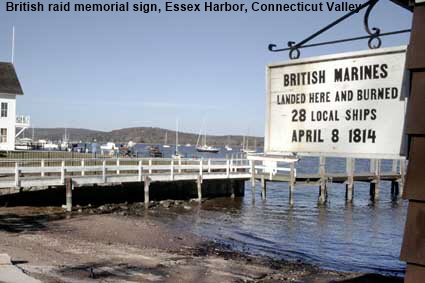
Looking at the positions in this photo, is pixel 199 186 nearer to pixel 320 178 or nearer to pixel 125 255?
pixel 320 178

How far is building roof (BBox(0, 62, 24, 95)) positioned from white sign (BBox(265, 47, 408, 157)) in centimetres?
4220

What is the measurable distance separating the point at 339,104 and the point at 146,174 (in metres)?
26.2

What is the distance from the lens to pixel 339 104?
3.79 m

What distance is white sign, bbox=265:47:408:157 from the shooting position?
11.4ft

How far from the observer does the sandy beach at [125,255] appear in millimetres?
11430

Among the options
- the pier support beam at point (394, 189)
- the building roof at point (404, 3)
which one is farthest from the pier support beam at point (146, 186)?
→ the building roof at point (404, 3)

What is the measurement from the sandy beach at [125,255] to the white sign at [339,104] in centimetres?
660

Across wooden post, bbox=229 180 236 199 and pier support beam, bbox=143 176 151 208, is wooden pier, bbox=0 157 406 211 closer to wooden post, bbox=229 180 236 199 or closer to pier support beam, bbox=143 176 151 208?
pier support beam, bbox=143 176 151 208

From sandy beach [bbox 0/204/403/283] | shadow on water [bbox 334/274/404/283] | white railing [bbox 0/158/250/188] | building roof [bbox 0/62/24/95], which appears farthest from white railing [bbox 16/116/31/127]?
shadow on water [bbox 334/274/404/283]

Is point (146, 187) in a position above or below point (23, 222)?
above

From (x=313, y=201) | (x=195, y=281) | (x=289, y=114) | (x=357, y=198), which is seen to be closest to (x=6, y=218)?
(x=195, y=281)

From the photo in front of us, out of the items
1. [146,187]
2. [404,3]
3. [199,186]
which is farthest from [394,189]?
[404,3]

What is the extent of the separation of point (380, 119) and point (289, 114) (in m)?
0.78

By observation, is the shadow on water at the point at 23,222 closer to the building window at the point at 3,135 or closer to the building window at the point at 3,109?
the building window at the point at 3,135
